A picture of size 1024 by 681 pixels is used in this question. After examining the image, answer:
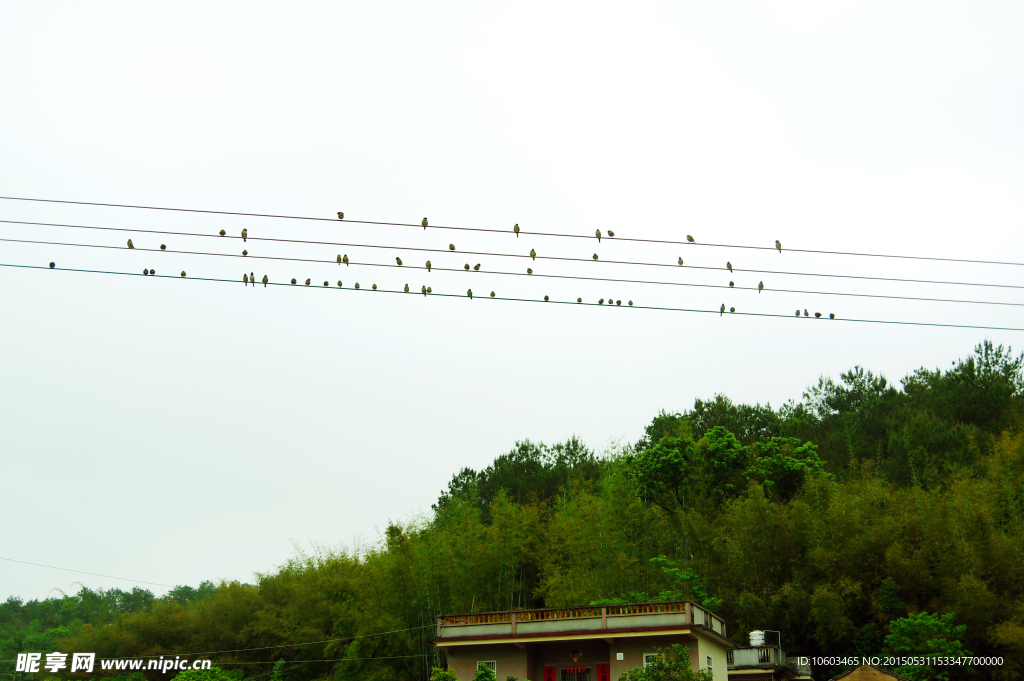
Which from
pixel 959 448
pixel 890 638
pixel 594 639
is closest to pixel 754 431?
pixel 959 448

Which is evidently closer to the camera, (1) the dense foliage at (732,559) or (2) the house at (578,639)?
(2) the house at (578,639)

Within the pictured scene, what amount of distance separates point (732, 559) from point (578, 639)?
6478mm

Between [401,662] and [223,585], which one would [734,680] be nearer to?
[401,662]

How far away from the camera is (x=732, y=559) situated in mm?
22484

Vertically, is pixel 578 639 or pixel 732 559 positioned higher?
pixel 732 559

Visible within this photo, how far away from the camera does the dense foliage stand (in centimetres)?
1978

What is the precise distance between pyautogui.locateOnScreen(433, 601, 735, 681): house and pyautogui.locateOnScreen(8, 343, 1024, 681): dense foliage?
129 inches

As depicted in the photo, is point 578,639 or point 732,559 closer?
point 578,639

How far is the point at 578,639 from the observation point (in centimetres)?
1778

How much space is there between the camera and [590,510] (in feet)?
80.0

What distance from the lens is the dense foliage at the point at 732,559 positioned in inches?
779

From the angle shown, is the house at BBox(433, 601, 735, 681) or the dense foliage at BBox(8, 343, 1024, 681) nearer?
the house at BBox(433, 601, 735, 681)

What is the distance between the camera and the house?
56.3ft

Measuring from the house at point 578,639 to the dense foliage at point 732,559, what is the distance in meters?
3.27
